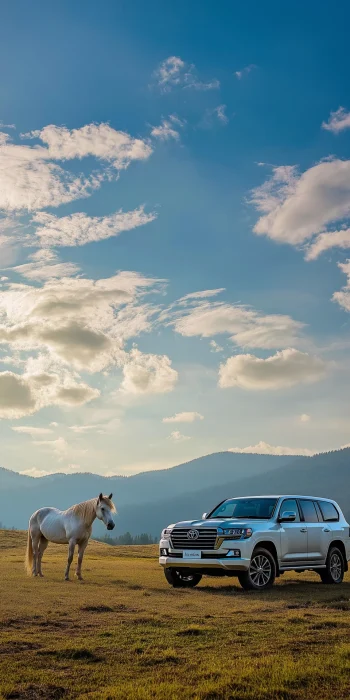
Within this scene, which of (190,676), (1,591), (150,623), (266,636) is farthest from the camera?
(1,591)

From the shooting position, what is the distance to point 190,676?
22.7ft

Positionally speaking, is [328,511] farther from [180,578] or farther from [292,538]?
[180,578]

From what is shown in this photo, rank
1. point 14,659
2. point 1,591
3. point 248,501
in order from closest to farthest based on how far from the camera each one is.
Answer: point 14,659, point 1,591, point 248,501

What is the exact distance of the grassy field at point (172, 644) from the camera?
6.52m

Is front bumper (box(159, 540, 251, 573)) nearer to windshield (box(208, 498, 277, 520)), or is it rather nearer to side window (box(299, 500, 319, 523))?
windshield (box(208, 498, 277, 520))

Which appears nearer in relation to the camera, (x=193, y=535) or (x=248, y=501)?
(x=193, y=535)

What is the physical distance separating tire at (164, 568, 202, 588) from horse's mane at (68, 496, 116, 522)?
2.30m

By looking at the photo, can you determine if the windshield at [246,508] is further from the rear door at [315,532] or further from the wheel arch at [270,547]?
the rear door at [315,532]

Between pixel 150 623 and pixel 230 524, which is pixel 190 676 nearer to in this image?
pixel 150 623

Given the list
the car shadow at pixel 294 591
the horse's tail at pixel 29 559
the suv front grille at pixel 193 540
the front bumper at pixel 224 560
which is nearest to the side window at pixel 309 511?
the car shadow at pixel 294 591

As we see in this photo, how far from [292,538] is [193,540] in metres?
2.56

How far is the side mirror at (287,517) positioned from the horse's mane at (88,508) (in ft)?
14.1

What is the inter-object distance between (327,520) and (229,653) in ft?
36.9

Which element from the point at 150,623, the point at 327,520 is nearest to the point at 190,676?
the point at 150,623
